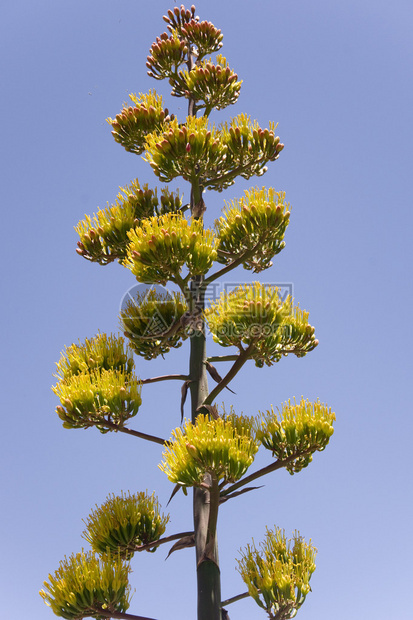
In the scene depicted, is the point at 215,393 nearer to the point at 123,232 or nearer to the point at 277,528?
the point at 277,528

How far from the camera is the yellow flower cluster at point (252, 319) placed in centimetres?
552

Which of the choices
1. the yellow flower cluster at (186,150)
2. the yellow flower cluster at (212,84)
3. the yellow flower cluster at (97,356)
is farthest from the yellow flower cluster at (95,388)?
the yellow flower cluster at (212,84)

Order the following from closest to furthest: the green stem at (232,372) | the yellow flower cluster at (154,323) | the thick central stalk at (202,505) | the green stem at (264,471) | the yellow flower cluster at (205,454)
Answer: the yellow flower cluster at (205,454) < the thick central stalk at (202,505) < the green stem at (264,471) < the green stem at (232,372) < the yellow flower cluster at (154,323)

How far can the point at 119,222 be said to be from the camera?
6.61 metres

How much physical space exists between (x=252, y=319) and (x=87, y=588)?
8.58ft

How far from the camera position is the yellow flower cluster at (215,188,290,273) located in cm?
608

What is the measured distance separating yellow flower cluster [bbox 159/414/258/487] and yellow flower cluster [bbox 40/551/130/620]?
111 centimetres

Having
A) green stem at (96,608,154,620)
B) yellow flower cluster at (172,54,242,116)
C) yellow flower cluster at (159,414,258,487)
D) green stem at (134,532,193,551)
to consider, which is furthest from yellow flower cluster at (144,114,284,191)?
green stem at (96,608,154,620)

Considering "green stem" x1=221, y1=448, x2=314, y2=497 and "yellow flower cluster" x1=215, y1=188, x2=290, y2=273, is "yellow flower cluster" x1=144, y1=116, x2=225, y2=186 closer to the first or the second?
"yellow flower cluster" x1=215, y1=188, x2=290, y2=273

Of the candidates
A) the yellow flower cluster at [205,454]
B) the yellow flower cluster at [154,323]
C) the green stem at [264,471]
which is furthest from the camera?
the yellow flower cluster at [154,323]

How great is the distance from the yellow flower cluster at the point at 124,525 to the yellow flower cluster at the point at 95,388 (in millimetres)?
726

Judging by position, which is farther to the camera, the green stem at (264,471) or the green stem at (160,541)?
the green stem at (160,541)

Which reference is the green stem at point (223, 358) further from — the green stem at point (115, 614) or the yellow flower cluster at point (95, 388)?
the green stem at point (115, 614)

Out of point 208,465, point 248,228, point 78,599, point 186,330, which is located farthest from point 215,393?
point 78,599
